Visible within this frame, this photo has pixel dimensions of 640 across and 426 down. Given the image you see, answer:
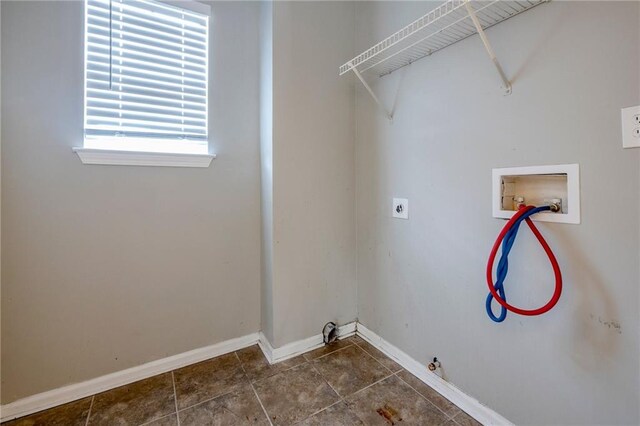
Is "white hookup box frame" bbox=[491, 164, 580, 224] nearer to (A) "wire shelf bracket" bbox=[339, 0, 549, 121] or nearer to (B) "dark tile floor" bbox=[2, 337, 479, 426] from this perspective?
(A) "wire shelf bracket" bbox=[339, 0, 549, 121]

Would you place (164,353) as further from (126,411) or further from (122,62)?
(122,62)

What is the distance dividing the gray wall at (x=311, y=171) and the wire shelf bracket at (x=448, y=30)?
34 centimetres

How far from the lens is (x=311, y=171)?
1.77 metres

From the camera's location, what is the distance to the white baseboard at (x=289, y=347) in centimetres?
168

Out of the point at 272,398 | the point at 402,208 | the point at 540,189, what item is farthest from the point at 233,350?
the point at 540,189

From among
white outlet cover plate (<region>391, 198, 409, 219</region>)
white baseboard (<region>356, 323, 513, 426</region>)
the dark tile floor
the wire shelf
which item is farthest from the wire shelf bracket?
the dark tile floor

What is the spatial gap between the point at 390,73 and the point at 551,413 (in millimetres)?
1754

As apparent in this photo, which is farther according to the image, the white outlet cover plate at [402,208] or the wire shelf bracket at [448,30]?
the white outlet cover plate at [402,208]

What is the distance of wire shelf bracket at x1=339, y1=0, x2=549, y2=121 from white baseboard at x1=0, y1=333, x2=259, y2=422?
1783mm

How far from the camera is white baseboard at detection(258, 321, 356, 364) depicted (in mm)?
1681

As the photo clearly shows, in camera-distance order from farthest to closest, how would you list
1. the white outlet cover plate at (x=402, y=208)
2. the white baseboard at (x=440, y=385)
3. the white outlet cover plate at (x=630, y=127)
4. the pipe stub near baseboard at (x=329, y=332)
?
1. the pipe stub near baseboard at (x=329, y=332)
2. the white outlet cover plate at (x=402, y=208)
3. the white baseboard at (x=440, y=385)
4. the white outlet cover plate at (x=630, y=127)

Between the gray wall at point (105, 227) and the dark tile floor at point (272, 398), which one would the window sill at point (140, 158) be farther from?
the dark tile floor at point (272, 398)

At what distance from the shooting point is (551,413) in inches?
40.4

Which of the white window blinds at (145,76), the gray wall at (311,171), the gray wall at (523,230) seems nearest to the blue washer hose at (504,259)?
the gray wall at (523,230)
